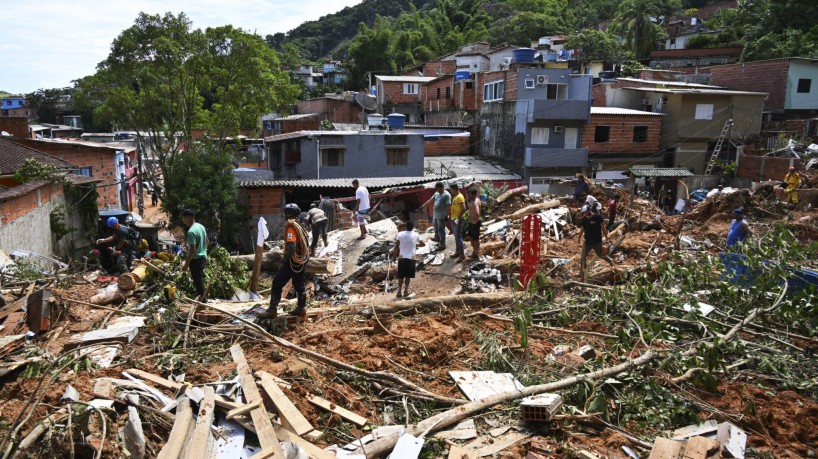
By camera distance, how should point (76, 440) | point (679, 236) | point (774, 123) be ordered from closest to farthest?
1. point (76, 440)
2. point (679, 236)
3. point (774, 123)

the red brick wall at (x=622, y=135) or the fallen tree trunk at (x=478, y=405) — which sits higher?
the red brick wall at (x=622, y=135)

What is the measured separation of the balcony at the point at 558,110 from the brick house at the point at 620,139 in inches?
41.4

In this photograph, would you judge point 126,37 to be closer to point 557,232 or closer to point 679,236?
point 557,232

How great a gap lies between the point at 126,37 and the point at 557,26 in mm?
42521

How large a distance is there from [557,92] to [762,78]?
39.6 ft

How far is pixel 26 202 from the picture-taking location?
11484mm

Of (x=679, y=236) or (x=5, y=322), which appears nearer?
(x=5, y=322)

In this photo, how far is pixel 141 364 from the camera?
19.6 feet

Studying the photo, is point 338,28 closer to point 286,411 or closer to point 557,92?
point 557,92

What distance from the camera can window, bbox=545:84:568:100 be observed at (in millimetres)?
29188

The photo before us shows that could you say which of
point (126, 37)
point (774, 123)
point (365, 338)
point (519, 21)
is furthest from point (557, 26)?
point (365, 338)

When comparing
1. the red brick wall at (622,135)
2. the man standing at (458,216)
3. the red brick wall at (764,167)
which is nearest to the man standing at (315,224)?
the man standing at (458,216)

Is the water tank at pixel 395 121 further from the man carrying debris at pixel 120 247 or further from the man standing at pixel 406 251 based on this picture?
the man standing at pixel 406 251

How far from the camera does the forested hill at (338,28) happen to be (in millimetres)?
96250
